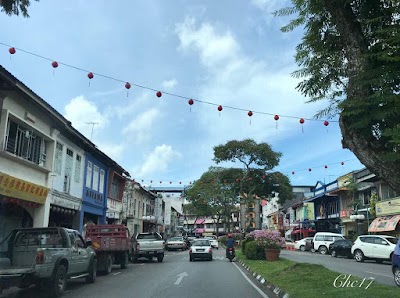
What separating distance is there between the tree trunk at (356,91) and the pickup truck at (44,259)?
8102 millimetres

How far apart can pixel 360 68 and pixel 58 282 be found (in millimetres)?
9302

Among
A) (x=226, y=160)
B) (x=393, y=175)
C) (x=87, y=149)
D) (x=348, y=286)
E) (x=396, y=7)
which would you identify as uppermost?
(x=226, y=160)

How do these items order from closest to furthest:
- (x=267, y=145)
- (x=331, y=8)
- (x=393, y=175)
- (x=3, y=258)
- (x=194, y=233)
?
(x=393, y=175), (x=331, y=8), (x=3, y=258), (x=267, y=145), (x=194, y=233)

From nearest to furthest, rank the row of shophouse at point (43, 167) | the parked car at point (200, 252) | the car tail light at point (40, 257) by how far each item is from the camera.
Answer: the car tail light at point (40, 257) < the row of shophouse at point (43, 167) < the parked car at point (200, 252)

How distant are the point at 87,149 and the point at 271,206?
79357mm

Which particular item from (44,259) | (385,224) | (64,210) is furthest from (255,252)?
(385,224)

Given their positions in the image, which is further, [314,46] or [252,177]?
[252,177]

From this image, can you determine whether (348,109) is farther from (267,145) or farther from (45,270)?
(267,145)

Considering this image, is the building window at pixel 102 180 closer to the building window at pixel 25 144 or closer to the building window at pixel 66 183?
the building window at pixel 66 183

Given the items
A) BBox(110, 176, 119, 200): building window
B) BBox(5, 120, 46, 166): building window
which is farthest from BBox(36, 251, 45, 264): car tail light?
BBox(110, 176, 119, 200): building window

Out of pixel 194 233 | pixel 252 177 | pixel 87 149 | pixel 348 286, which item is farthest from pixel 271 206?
pixel 348 286

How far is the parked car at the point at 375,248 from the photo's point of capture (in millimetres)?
24812

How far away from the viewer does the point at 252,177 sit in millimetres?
49750

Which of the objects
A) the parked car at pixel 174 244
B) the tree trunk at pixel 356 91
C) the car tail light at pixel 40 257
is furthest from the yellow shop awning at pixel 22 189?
the parked car at pixel 174 244
